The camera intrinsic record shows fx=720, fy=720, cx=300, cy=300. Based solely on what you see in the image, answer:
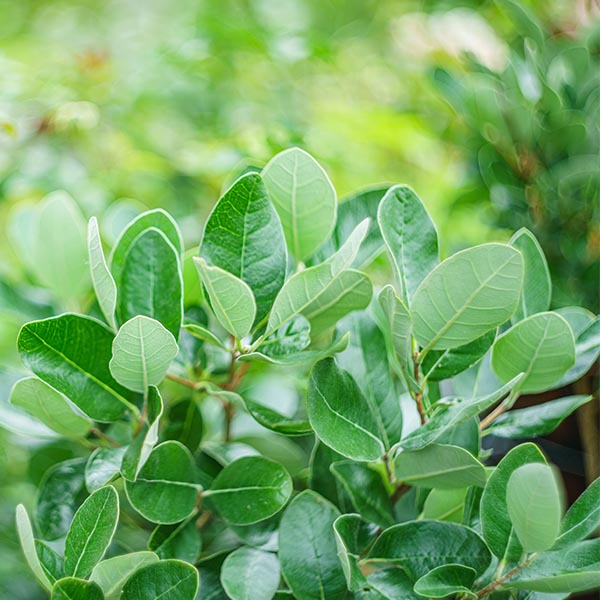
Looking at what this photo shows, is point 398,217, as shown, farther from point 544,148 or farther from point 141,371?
point 544,148

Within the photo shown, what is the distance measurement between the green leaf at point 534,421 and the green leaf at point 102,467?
0.78 ft

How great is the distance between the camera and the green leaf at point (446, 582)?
376mm

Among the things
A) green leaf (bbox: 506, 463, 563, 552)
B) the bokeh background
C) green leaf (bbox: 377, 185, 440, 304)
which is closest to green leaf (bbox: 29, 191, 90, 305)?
the bokeh background

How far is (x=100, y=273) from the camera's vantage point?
396 mm

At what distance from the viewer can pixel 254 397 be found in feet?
1.94

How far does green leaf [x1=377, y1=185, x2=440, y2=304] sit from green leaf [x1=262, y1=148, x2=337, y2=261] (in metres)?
0.04

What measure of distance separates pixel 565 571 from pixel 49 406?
303mm

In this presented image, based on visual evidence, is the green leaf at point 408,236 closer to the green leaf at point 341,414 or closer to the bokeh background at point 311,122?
the green leaf at point 341,414

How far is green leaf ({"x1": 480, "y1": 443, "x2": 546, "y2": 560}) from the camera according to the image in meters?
0.39

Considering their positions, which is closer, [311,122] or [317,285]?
[317,285]

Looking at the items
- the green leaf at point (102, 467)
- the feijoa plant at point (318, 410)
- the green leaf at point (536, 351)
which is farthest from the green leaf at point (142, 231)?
the green leaf at point (536, 351)

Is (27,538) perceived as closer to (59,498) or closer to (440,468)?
(59,498)

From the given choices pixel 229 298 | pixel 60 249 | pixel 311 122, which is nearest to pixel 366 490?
pixel 229 298

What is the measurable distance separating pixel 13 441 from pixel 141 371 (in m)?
0.32
